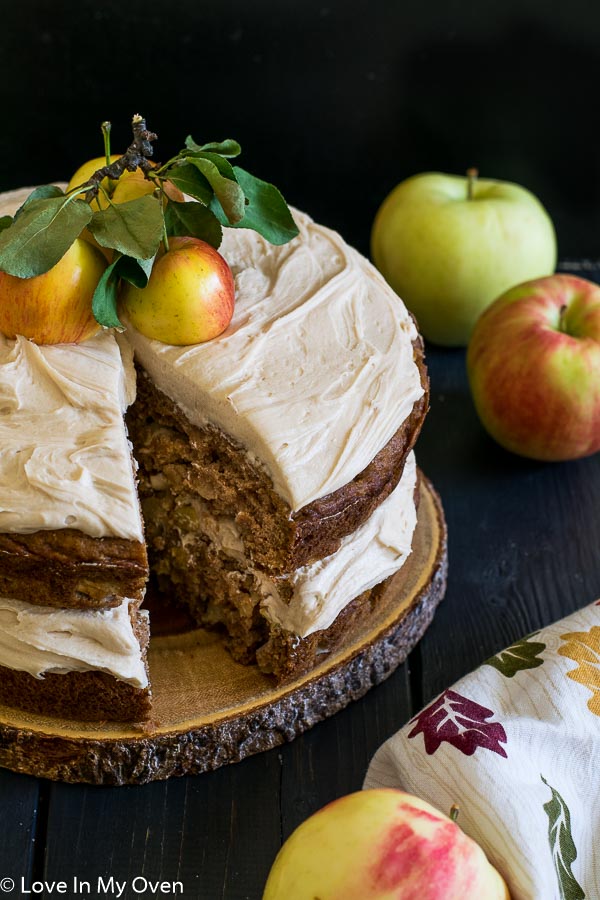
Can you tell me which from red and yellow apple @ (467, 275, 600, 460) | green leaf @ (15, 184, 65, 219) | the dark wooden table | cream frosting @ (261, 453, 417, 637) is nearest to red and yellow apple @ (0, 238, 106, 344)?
green leaf @ (15, 184, 65, 219)

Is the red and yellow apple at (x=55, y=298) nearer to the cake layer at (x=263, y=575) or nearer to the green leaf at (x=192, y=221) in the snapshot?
the green leaf at (x=192, y=221)

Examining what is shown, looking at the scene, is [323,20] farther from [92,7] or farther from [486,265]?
[486,265]

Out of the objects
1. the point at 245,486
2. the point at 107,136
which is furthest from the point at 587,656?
the point at 107,136

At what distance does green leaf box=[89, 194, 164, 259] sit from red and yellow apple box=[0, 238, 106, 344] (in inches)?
3.1

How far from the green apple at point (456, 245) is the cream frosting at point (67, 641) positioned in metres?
1.85

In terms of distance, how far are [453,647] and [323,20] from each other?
2.29 meters

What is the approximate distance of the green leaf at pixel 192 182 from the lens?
2693 millimetres

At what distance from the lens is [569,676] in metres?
2.53

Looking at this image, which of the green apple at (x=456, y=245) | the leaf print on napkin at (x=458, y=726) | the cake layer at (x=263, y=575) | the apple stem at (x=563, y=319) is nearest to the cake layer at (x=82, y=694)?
the cake layer at (x=263, y=575)

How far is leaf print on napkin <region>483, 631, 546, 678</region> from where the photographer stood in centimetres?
259

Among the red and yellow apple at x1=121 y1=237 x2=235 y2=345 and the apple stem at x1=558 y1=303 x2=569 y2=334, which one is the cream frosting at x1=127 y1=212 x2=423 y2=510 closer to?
the red and yellow apple at x1=121 y1=237 x2=235 y2=345

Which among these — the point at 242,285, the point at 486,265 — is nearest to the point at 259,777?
the point at 242,285

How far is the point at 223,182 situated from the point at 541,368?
1202mm

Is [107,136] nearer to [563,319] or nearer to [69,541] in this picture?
[69,541]
